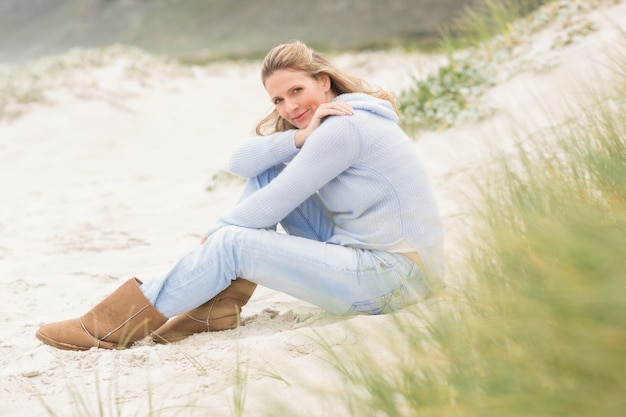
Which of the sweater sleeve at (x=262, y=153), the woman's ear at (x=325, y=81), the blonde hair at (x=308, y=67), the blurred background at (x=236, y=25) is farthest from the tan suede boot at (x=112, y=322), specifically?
the blurred background at (x=236, y=25)

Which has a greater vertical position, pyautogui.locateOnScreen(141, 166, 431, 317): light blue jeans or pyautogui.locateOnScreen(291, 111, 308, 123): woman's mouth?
pyautogui.locateOnScreen(291, 111, 308, 123): woman's mouth

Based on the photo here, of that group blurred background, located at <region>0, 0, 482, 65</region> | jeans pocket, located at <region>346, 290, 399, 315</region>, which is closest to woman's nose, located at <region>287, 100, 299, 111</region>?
jeans pocket, located at <region>346, 290, 399, 315</region>

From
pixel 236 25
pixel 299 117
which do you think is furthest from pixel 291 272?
pixel 236 25

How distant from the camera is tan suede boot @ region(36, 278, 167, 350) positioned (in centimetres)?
285

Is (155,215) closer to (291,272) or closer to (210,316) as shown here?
(210,316)

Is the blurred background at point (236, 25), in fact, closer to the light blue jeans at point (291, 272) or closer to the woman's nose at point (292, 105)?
the woman's nose at point (292, 105)

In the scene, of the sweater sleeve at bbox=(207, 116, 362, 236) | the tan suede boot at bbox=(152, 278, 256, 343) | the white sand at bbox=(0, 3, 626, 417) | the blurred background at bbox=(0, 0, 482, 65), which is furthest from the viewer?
the blurred background at bbox=(0, 0, 482, 65)

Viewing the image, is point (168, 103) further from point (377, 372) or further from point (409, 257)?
point (377, 372)

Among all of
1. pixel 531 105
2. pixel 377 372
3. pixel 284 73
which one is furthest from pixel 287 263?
pixel 531 105

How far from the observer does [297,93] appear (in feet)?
10.1

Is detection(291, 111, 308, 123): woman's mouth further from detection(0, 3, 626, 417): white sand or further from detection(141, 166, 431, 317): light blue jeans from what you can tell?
detection(0, 3, 626, 417): white sand

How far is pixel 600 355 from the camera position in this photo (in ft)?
4.40

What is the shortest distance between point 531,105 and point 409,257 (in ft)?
10.0

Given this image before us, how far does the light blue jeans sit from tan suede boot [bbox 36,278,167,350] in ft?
0.16
